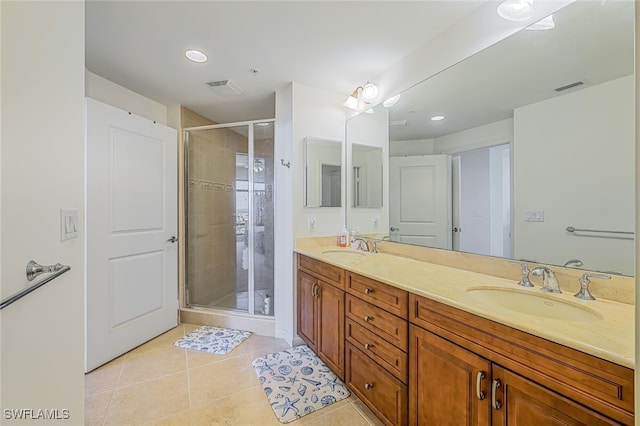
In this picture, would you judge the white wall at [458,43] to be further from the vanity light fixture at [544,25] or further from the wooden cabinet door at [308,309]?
the wooden cabinet door at [308,309]

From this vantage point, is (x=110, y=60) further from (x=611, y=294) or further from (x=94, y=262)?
(x=611, y=294)

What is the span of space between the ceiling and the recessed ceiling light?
0.04 metres

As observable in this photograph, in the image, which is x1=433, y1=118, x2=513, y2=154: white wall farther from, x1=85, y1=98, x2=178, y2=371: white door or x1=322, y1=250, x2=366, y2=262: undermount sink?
x1=85, y1=98, x2=178, y2=371: white door

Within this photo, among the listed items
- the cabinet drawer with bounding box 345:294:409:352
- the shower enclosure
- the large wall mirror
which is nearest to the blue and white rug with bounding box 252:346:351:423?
the cabinet drawer with bounding box 345:294:409:352

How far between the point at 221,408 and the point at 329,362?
71 cm

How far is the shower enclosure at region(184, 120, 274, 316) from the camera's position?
2834 millimetres

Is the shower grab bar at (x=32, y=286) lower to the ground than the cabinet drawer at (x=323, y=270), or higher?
higher

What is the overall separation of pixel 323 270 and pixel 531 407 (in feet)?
4.26

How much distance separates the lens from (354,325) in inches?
62.6

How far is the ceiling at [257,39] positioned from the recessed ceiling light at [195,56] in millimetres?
41

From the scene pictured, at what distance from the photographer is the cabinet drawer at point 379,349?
A: 1231 millimetres

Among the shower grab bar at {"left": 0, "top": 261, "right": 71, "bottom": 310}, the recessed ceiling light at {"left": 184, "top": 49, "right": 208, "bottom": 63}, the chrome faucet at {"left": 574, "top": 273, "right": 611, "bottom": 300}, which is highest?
the recessed ceiling light at {"left": 184, "top": 49, "right": 208, "bottom": 63}

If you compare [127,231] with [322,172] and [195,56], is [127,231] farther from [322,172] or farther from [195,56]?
[322,172]

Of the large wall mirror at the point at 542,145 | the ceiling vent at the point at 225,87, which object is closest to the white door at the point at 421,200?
the large wall mirror at the point at 542,145
